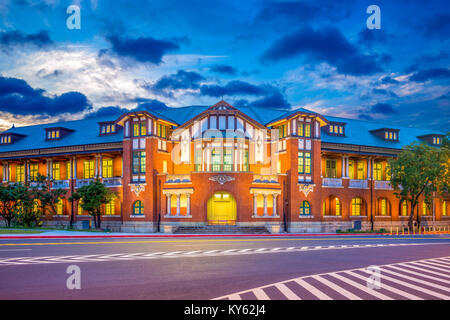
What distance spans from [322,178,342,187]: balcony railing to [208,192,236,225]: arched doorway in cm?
1115

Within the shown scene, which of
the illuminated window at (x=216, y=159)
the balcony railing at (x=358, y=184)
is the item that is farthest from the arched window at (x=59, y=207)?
the balcony railing at (x=358, y=184)

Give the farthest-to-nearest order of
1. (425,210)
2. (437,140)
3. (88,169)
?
(437,140), (425,210), (88,169)

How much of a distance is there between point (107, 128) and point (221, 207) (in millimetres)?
18203

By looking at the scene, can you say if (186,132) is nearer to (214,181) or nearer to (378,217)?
(214,181)

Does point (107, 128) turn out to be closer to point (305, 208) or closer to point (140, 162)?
point (140, 162)

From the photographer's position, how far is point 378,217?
165 feet

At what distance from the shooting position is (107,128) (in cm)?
5097

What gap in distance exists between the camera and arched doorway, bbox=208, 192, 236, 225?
45469 millimetres

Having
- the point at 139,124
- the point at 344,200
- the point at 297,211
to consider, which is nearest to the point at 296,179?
the point at 297,211

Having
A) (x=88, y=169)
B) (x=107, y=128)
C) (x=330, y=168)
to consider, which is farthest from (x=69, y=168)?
(x=330, y=168)

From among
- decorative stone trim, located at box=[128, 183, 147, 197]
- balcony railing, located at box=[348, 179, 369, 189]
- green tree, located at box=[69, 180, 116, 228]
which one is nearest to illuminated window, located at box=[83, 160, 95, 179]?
green tree, located at box=[69, 180, 116, 228]

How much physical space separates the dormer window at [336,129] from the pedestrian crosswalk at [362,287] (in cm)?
3871

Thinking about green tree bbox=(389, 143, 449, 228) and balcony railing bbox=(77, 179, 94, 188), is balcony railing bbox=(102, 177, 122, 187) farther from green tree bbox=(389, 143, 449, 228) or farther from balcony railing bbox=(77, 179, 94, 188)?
green tree bbox=(389, 143, 449, 228)

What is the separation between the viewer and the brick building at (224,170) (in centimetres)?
4312
